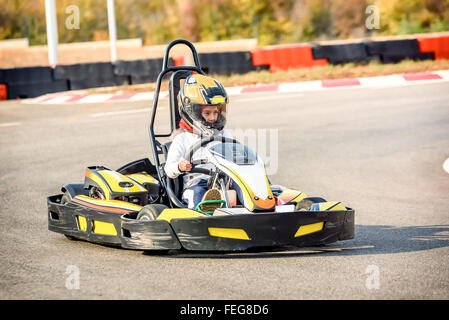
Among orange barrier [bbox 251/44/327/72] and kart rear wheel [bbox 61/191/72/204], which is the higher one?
orange barrier [bbox 251/44/327/72]

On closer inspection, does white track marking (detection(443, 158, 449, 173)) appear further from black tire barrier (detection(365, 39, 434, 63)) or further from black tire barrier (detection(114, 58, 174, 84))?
black tire barrier (detection(114, 58, 174, 84))

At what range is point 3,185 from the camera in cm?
819

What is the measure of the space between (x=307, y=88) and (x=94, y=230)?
32.6 ft

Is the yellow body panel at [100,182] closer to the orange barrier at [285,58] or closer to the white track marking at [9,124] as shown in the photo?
the white track marking at [9,124]

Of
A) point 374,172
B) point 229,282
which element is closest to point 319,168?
point 374,172

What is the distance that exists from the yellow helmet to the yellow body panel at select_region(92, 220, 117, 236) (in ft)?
3.13

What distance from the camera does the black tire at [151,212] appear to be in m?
5.03

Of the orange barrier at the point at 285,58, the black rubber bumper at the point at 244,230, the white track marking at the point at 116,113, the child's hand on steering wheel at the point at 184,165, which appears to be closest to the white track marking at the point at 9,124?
the white track marking at the point at 116,113

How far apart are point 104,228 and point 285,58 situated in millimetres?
12683

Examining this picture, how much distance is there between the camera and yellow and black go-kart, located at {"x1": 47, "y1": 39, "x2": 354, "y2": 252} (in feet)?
15.6

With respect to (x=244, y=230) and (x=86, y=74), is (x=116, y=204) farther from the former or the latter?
(x=86, y=74)

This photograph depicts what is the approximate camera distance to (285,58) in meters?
17.6
